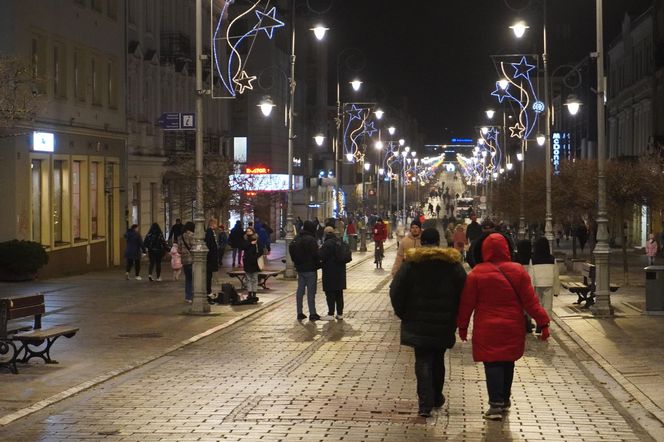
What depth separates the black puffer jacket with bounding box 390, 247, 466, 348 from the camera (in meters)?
11.2

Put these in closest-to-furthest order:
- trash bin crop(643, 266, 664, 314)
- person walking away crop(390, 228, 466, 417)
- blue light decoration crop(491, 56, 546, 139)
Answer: person walking away crop(390, 228, 466, 417)
trash bin crop(643, 266, 664, 314)
blue light decoration crop(491, 56, 546, 139)

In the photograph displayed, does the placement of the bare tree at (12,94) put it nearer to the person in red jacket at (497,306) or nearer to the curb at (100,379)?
the curb at (100,379)

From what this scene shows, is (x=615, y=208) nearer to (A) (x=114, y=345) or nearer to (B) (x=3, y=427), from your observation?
(A) (x=114, y=345)

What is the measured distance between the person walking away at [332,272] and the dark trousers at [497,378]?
999 cm

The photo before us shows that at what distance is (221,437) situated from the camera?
35.3 ft

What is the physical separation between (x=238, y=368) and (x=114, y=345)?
3.11m

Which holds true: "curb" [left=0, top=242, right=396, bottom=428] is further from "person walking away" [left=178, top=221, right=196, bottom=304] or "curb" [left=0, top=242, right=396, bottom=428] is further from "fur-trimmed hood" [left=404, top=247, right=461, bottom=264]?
"fur-trimmed hood" [left=404, top=247, right=461, bottom=264]

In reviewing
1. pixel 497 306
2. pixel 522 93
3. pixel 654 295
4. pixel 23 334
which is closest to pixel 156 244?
pixel 654 295

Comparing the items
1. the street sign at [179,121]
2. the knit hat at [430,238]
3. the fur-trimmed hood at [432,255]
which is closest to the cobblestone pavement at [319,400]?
the fur-trimmed hood at [432,255]

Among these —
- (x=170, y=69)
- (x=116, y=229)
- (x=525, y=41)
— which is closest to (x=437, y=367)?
(x=116, y=229)

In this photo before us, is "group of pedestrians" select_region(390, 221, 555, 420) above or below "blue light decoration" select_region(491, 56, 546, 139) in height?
below

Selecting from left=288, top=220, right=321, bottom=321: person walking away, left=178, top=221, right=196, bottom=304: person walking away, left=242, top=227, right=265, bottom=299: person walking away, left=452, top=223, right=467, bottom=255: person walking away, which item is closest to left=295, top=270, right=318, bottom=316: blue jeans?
left=288, top=220, right=321, bottom=321: person walking away

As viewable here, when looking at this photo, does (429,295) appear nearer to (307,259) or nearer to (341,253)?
(341,253)

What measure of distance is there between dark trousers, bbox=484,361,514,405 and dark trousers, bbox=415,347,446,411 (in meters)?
0.44
